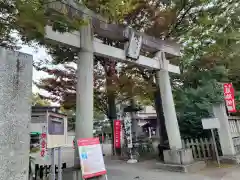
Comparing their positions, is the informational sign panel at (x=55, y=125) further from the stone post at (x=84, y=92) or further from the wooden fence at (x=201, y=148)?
the wooden fence at (x=201, y=148)

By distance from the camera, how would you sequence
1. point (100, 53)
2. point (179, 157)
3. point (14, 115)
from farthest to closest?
point (179, 157) → point (100, 53) → point (14, 115)

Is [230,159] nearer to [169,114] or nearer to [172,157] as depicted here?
[172,157]

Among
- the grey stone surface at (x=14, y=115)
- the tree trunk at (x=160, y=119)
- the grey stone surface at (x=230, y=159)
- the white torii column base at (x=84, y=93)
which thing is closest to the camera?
the grey stone surface at (x=14, y=115)

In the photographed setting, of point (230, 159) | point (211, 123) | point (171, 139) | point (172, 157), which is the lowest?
point (230, 159)

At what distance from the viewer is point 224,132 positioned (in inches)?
297

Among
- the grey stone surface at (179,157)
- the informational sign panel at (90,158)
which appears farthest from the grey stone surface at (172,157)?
the informational sign panel at (90,158)

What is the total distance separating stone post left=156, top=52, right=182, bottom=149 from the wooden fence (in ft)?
3.09

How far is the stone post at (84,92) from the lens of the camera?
194 inches

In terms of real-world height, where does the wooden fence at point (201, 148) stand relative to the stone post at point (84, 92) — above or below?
below

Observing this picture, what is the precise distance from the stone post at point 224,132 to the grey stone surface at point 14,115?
23.8 ft

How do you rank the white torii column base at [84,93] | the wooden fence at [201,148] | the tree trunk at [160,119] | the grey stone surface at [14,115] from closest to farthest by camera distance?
1. the grey stone surface at [14,115]
2. the white torii column base at [84,93]
3. the wooden fence at [201,148]
4. the tree trunk at [160,119]

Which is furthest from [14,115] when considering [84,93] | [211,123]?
[211,123]

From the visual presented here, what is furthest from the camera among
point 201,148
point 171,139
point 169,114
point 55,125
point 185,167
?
point 201,148

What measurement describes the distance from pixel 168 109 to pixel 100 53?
3445 mm
